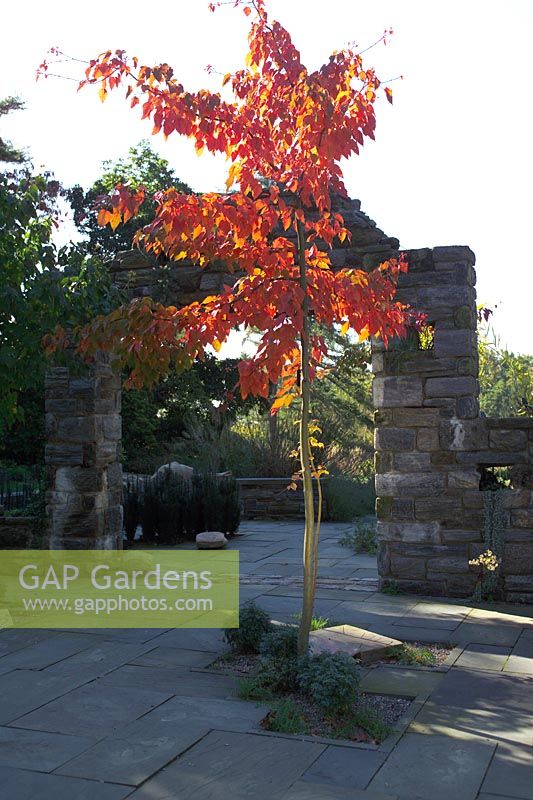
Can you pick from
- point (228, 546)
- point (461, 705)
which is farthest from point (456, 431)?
point (228, 546)

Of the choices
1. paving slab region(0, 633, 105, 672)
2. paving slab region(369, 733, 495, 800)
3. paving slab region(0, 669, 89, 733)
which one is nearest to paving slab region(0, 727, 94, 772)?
paving slab region(0, 669, 89, 733)

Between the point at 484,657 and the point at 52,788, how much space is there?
108 inches

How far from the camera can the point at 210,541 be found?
9.46 m

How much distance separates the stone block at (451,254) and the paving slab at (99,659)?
3729 mm

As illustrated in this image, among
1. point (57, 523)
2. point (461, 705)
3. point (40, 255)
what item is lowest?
point (461, 705)

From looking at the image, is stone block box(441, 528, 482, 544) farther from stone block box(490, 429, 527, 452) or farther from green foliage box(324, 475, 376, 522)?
green foliage box(324, 475, 376, 522)

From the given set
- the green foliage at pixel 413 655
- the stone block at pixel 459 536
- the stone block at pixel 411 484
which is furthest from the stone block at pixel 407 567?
the green foliage at pixel 413 655

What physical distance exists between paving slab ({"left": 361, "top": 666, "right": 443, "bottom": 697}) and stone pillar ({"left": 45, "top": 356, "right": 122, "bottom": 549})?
11.8 ft

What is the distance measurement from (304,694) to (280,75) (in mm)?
3120

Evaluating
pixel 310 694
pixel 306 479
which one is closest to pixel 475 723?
pixel 310 694

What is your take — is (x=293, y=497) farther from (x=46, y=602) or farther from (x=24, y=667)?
(x=24, y=667)

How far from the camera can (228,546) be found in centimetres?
981

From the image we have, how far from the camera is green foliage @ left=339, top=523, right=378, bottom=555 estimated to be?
9.33 metres

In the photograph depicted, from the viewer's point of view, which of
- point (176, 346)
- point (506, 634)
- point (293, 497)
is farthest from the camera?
point (293, 497)
